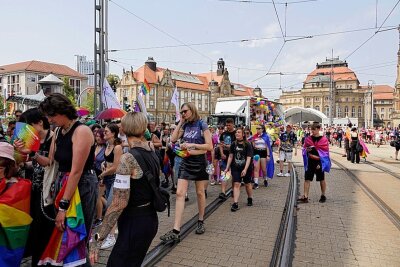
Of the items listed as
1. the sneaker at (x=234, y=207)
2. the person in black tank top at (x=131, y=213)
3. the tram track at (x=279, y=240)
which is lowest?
the tram track at (x=279, y=240)

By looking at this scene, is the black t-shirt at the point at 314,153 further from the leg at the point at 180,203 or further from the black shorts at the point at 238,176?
the leg at the point at 180,203

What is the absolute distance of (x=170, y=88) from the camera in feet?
296

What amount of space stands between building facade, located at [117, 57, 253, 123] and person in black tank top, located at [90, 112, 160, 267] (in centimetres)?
7090

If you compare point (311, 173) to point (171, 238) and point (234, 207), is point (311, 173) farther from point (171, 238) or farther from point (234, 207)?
point (171, 238)

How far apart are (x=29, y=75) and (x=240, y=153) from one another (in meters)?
78.3

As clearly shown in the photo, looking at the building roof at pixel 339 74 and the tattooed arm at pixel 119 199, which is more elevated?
the building roof at pixel 339 74

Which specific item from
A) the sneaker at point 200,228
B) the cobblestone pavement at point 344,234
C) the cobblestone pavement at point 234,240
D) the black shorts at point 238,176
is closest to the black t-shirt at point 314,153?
the cobblestone pavement at point 344,234

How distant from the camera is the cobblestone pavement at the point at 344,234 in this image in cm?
447

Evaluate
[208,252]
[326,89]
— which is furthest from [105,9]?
[326,89]

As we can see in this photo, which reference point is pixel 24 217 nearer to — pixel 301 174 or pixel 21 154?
pixel 21 154

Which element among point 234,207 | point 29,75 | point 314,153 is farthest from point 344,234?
point 29,75

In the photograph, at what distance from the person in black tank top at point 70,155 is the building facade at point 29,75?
7357 cm

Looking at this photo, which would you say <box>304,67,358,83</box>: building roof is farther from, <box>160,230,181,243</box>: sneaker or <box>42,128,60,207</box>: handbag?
<box>42,128,60,207</box>: handbag

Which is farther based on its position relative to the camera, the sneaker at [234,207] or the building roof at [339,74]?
the building roof at [339,74]
